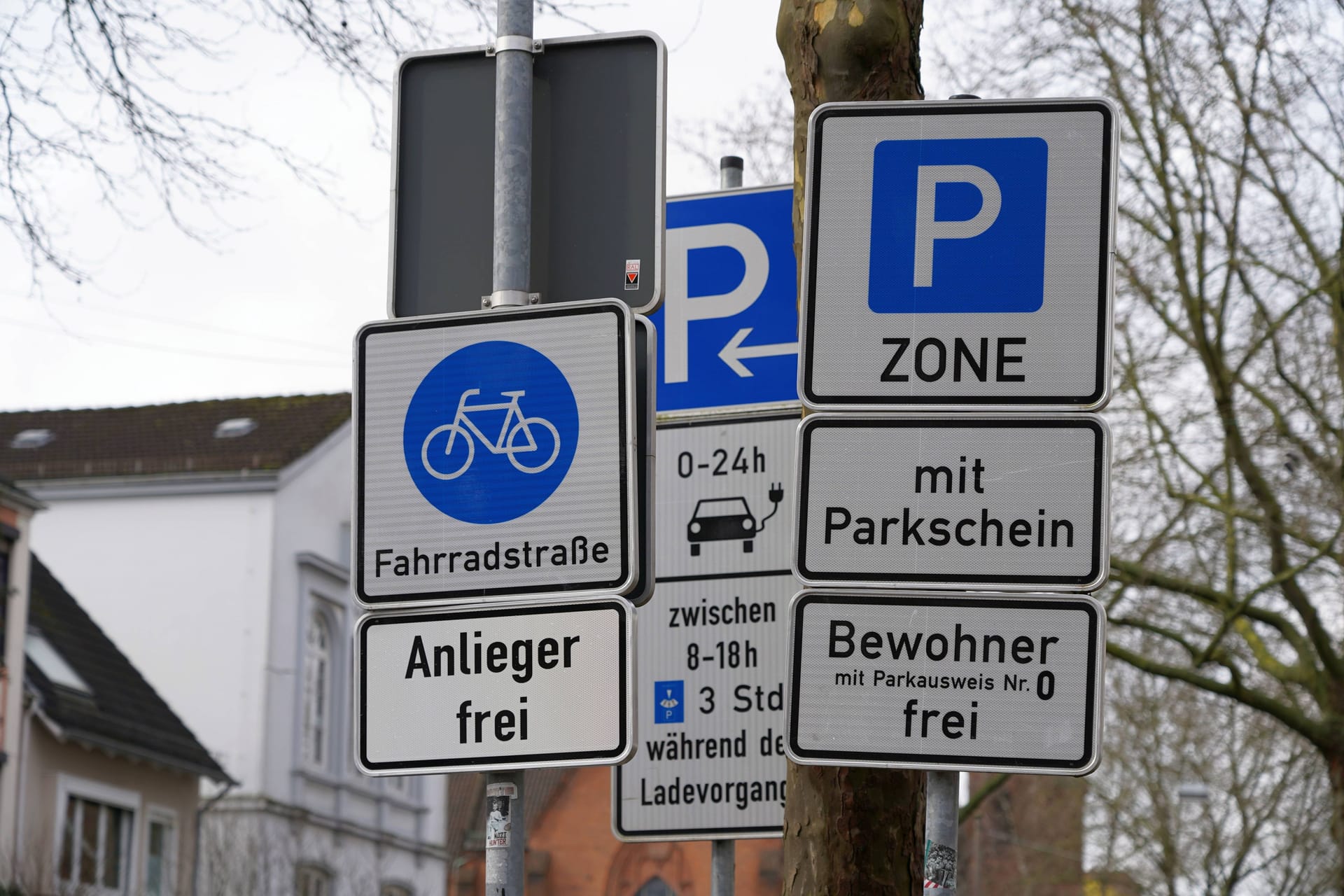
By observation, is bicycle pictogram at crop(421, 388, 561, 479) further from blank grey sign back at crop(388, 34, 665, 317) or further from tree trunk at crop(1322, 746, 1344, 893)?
tree trunk at crop(1322, 746, 1344, 893)

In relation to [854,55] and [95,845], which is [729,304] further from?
[95,845]

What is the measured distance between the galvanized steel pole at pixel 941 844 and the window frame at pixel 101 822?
23.8 meters

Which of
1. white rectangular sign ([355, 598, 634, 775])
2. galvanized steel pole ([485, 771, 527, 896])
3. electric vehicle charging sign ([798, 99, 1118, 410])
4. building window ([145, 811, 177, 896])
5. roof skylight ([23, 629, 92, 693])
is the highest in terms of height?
roof skylight ([23, 629, 92, 693])

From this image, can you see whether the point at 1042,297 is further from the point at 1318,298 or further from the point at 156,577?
the point at 156,577

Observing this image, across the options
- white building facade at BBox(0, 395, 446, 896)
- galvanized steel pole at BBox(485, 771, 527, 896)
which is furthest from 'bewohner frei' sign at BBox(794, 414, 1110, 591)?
white building facade at BBox(0, 395, 446, 896)

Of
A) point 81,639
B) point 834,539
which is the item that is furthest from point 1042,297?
point 81,639

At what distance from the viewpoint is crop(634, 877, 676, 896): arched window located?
53.1 metres

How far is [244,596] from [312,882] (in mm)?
5102

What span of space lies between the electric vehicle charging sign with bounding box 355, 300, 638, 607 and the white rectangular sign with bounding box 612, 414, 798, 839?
2.20m

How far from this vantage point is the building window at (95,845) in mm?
27344

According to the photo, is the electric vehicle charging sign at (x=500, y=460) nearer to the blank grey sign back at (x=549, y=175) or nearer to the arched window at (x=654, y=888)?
the blank grey sign back at (x=549, y=175)

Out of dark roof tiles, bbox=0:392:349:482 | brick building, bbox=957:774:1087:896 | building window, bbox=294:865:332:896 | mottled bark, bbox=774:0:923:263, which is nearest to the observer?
mottled bark, bbox=774:0:923:263

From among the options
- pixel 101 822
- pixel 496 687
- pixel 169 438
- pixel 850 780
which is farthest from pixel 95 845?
pixel 496 687

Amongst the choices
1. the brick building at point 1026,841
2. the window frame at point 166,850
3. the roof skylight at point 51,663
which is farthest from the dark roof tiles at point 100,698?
the brick building at point 1026,841
